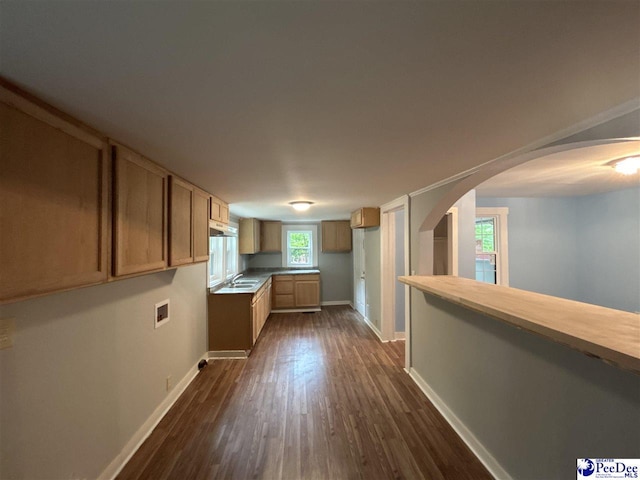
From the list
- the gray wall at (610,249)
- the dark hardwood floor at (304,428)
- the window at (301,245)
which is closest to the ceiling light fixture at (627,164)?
the gray wall at (610,249)

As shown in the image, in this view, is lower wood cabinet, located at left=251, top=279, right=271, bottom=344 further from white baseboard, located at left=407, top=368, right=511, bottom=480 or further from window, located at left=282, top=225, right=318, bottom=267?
white baseboard, located at left=407, top=368, right=511, bottom=480

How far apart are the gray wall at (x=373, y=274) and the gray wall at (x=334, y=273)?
1735mm

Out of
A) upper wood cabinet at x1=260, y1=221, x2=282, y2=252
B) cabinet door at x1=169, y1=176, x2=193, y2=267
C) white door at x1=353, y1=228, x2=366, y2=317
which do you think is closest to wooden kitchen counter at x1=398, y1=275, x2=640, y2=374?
cabinet door at x1=169, y1=176, x2=193, y2=267

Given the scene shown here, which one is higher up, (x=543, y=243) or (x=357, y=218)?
(x=357, y=218)

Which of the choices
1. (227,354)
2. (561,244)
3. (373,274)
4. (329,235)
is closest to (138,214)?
(227,354)

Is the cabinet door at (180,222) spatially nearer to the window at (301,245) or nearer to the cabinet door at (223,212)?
the cabinet door at (223,212)

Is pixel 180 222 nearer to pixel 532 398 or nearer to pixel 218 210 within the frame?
pixel 218 210

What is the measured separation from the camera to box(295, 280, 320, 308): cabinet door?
6488mm

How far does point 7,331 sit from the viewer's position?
121 centimetres

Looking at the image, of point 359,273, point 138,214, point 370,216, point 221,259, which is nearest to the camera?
point 138,214

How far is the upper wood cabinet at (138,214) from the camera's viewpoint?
5.10 feet

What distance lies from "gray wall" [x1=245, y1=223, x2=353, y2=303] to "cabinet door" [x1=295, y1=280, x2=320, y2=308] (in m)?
0.70

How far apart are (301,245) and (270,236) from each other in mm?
911

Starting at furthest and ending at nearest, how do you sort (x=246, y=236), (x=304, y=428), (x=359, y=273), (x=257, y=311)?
(x=359, y=273) → (x=246, y=236) → (x=257, y=311) → (x=304, y=428)
